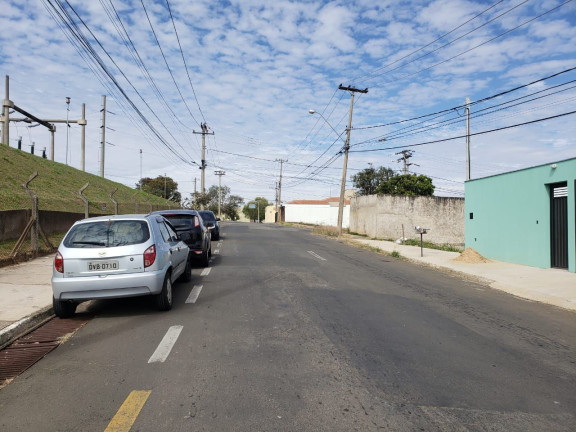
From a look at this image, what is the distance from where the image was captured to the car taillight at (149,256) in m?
6.65

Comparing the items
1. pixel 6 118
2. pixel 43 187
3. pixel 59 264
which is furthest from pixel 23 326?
pixel 6 118

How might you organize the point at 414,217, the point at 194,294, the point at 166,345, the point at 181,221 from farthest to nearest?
the point at 414,217 → the point at 181,221 → the point at 194,294 → the point at 166,345

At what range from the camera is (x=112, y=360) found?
15.7 feet

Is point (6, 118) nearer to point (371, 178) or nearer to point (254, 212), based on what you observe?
point (371, 178)

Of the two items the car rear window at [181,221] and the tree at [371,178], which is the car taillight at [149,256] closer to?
the car rear window at [181,221]

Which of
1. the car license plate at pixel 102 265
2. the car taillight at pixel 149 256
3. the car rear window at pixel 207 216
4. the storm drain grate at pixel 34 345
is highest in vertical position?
the car rear window at pixel 207 216

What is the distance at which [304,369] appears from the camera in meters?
4.48

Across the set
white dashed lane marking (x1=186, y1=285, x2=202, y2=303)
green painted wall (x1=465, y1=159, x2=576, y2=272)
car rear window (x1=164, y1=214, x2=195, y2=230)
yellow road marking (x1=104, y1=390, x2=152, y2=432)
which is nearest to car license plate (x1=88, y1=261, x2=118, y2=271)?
white dashed lane marking (x1=186, y1=285, x2=202, y2=303)

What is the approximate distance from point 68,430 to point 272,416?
62.5 inches

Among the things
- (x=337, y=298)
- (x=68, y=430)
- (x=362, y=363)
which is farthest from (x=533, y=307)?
(x=68, y=430)

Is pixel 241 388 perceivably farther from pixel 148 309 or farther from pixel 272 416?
pixel 148 309

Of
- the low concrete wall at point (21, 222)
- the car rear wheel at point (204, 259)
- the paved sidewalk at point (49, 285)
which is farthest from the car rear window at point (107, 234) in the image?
the low concrete wall at point (21, 222)

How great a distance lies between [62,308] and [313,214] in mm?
68473

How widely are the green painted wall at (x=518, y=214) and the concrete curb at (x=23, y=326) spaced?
13286 mm
